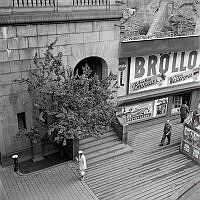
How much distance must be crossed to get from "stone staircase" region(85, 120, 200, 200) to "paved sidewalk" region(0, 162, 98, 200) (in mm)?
624

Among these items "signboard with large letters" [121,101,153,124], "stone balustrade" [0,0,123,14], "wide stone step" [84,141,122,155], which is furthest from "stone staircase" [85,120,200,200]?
"stone balustrade" [0,0,123,14]

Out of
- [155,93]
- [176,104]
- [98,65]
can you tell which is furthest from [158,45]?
[176,104]

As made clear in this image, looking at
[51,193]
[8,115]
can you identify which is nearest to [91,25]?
[8,115]

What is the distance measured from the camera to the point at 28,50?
44.5ft

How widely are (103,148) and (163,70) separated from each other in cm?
653

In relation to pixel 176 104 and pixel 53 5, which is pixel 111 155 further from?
pixel 53 5

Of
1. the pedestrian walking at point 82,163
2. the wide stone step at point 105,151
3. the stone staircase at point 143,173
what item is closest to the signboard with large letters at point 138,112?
the stone staircase at point 143,173

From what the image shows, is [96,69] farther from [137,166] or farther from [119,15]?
[137,166]

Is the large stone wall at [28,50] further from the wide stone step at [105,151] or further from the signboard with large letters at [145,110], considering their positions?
the signboard with large letters at [145,110]

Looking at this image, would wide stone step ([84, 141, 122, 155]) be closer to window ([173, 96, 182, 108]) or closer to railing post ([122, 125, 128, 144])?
railing post ([122, 125, 128, 144])

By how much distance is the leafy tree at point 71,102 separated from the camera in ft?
40.8

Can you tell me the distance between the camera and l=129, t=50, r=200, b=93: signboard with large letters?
17656 millimetres

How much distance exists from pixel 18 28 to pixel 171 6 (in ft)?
A: 59.8

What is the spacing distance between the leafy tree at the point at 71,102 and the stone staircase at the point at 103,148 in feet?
8.20
